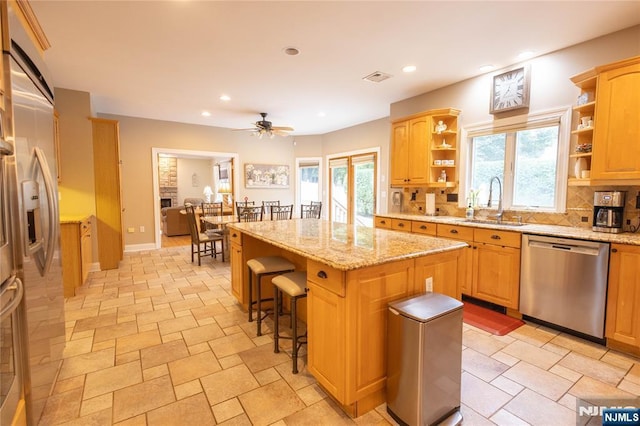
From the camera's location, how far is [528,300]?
2.85 metres

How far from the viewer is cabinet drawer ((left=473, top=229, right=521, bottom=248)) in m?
2.91

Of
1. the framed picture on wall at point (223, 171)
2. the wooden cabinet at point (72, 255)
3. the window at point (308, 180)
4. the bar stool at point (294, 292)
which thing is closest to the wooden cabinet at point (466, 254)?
the bar stool at point (294, 292)

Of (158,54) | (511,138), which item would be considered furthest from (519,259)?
(158,54)

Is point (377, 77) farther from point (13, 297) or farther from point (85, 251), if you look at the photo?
point (85, 251)

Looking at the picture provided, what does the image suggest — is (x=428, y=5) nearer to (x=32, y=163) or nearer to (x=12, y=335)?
(x=32, y=163)

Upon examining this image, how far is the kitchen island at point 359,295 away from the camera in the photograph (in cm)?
161

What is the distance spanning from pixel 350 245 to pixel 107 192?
4.51 meters

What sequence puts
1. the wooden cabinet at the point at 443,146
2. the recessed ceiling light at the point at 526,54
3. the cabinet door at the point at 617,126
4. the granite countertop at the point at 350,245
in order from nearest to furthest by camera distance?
the granite countertop at the point at 350,245
the cabinet door at the point at 617,126
the recessed ceiling light at the point at 526,54
the wooden cabinet at the point at 443,146

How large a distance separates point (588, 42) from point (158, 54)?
4342mm

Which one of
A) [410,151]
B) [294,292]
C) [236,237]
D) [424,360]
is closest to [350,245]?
[294,292]

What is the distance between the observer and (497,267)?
307cm

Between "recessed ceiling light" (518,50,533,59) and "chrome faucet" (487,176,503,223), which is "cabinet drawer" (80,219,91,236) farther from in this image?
"recessed ceiling light" (518,50,533,59)

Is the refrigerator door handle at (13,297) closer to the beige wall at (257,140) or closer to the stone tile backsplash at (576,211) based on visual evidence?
the beige wall at (257,140)

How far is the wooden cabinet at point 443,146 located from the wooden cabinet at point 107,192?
4.80 metres
